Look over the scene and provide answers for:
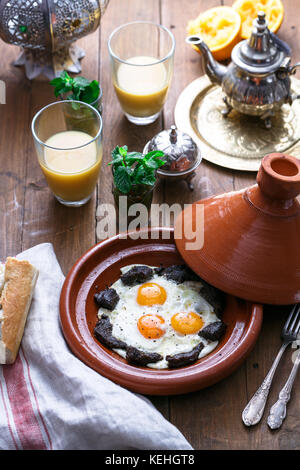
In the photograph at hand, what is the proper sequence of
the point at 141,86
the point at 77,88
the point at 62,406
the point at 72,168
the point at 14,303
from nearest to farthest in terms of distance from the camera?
the point at 62,406, the point at 14,303, the point at 72,168, the point at 77,88, the point at 141,86

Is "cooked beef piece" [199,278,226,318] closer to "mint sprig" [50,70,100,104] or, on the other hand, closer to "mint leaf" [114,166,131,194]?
"mint leaf" [114,166,131,194]

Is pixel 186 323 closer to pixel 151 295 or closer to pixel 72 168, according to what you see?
pixel 151 295

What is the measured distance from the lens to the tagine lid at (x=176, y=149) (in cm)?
227

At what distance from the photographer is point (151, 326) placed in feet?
6.19

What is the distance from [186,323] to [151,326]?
0.11 m

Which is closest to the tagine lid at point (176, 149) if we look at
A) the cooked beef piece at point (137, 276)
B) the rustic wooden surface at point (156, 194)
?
the rustic wooden surface at point (156, 194)

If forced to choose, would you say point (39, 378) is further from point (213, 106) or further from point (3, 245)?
point (213, 106)

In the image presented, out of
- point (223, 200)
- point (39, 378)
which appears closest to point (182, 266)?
point (223, 200)

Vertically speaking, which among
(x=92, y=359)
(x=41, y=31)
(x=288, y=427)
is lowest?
(x=288, y=427)

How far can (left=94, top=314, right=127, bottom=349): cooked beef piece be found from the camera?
1868 millimetres

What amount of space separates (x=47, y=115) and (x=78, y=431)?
116 cm

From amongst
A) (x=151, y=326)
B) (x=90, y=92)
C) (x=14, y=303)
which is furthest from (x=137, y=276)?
(x=90, y=92)

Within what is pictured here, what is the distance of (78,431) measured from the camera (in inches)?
65.6

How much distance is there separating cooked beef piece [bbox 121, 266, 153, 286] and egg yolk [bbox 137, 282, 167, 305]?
4 centimetres
